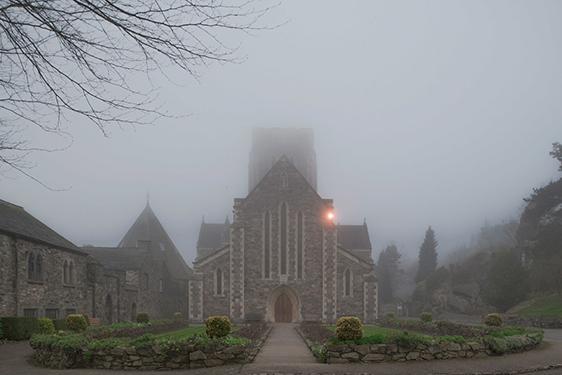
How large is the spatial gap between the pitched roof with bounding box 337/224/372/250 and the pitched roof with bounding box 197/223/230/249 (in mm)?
12964

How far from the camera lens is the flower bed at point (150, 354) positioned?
47.0 feet

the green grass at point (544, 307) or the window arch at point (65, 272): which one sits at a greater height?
the window arch at point (65, 272)

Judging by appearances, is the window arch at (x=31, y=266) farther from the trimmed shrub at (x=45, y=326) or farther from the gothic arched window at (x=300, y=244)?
the gothic arched window at (x=300, y=244)

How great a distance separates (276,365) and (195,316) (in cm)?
2974

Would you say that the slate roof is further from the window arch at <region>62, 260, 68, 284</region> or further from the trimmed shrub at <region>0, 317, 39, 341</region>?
the trimmed shrub at <region>0, 317, 39, 341</region>

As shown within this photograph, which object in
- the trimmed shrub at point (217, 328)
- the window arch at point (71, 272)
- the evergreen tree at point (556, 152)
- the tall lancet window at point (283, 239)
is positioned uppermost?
the evergreen tree at point (556, 152)

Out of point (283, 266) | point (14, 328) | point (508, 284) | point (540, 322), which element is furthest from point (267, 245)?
point (14, 328)

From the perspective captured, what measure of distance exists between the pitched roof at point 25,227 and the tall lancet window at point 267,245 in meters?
14.2

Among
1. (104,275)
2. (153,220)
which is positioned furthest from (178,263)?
(104,275)

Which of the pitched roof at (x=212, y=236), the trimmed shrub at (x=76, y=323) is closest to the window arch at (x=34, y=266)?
the trimmed shrub at (x=76, y=323)

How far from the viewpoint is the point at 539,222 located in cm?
4878

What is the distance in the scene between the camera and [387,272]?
95812 mm

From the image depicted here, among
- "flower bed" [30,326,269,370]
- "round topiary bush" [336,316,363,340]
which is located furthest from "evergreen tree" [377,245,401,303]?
"flower bed" [30,326,269,370]

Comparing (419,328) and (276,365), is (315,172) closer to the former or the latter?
(419,328)
